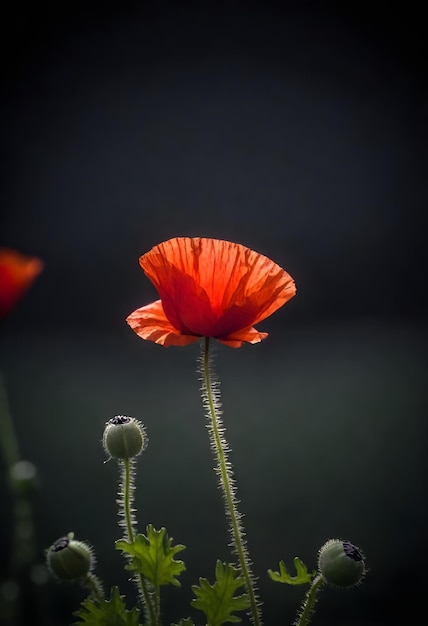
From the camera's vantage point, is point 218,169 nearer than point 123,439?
No

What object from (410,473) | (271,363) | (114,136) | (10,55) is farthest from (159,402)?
(10,55)

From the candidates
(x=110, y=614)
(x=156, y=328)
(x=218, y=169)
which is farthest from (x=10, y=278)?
(x=218, y=169)

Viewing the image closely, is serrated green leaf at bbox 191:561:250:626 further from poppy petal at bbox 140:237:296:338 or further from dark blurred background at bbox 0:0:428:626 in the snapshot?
dark blurred background at bbox 0:0:428:626

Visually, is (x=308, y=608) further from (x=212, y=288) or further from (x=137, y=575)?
(x=212, y=288)

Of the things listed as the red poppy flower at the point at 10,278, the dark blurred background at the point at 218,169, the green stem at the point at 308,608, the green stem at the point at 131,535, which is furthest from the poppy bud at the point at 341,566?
the dark blurred background at the point at 218,169

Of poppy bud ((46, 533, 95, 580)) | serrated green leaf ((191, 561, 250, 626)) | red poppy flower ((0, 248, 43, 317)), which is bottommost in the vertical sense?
serrated green leaf ((191, 561, 250, 626))

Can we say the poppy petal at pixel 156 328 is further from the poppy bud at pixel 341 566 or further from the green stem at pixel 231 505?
the poppy bud at pixel 341 566

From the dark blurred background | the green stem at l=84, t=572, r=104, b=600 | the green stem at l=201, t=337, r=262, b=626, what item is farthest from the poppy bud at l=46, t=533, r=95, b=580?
the dark blurred background
